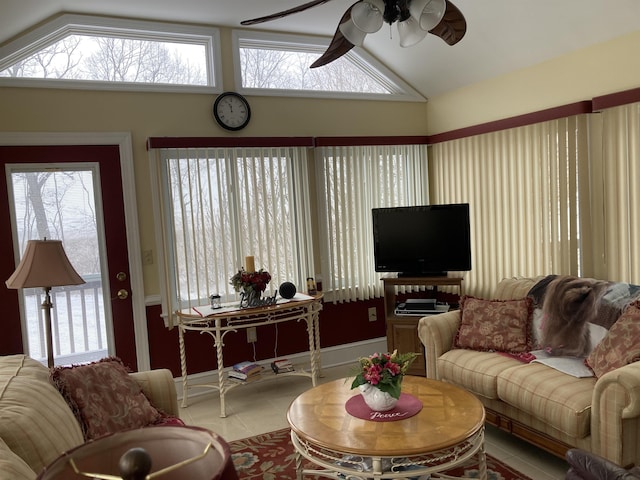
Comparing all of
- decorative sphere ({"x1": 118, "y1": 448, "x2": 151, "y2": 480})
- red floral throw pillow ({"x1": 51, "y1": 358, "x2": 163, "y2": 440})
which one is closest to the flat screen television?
red floral throw pillow ({"x1": 51, "y1": 358, "x2": 163, "y2": 440})

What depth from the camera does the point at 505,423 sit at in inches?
128

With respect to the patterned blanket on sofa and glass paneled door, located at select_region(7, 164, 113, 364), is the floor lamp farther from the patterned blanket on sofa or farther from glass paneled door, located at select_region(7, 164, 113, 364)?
the patterned blanket on sofa

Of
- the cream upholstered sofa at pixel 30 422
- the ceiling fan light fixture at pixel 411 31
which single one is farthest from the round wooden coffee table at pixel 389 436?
the ceiling fan light fixture at pixel 411 31

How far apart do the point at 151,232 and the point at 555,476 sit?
10.7ft

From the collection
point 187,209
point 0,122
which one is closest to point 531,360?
point 187,209

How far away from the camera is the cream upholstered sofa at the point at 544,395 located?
258 centimetres

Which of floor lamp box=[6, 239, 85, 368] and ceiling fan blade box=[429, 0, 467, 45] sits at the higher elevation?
ceiling fan blade box=[429, 0, 467, 45]

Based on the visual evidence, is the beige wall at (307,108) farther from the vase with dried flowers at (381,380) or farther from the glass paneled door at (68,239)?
the vase with dried flowers at (381,380)

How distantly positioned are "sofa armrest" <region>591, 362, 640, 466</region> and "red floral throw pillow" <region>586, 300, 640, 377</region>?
185 millimetres

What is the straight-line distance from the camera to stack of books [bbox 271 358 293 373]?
177 inches

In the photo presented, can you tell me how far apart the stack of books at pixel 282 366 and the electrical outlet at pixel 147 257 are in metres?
1.30

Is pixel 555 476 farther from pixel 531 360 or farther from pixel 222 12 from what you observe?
pixel 222 12

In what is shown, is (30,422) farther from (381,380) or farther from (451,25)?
(451,25)

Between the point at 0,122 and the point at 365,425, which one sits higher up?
the point at 0,122
